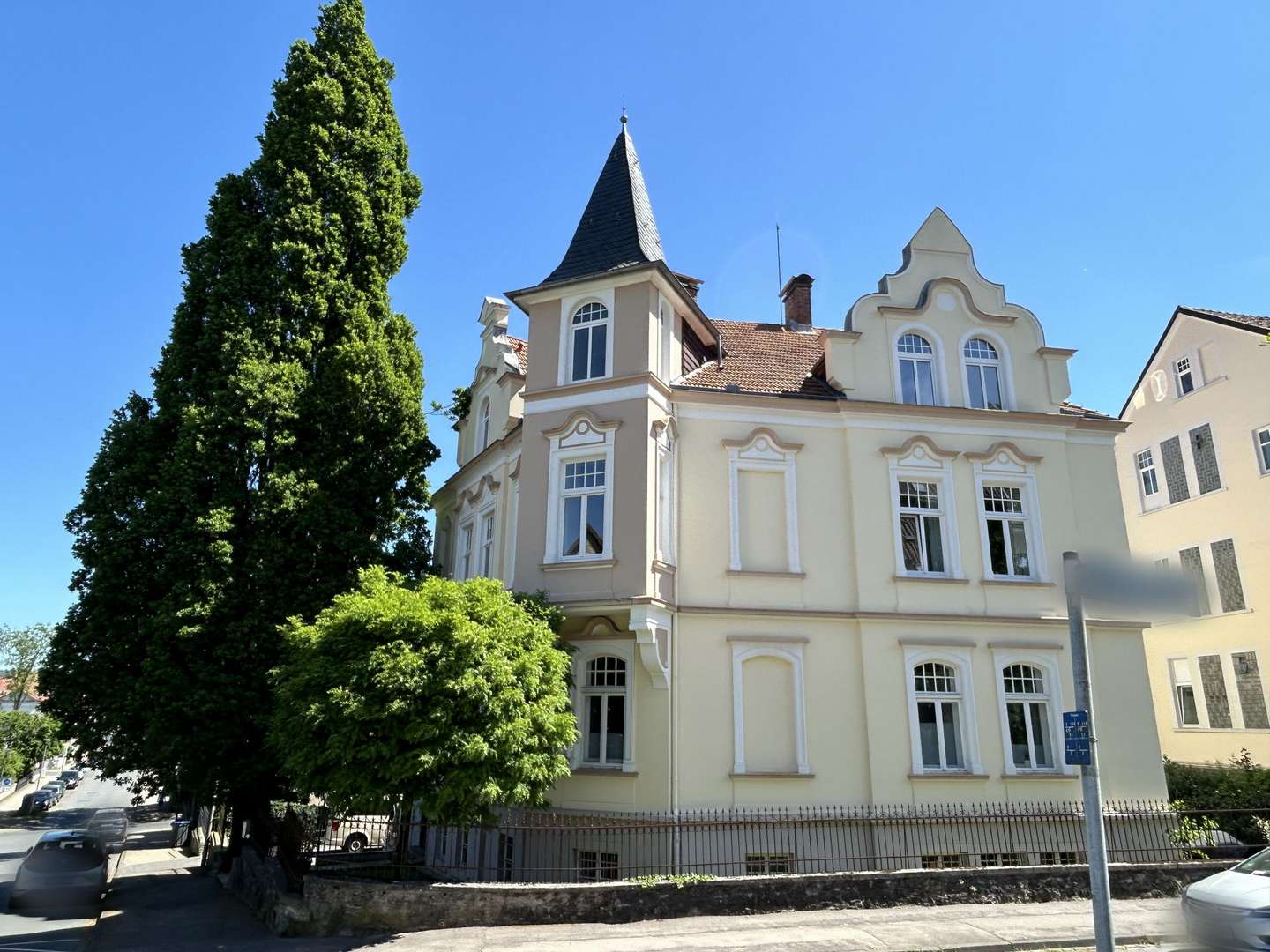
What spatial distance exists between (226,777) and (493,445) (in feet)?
29.3

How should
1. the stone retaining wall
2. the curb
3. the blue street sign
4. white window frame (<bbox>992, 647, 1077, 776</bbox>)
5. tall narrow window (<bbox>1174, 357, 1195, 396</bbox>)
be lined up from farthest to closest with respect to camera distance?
tall narrow window (<bbox>1174, 357, 1195, 396</bbox>)
white window frame (<bbox>992, 647, 1077, 776</bbox>)
the stone retaining wall
the curb
the blue street sign

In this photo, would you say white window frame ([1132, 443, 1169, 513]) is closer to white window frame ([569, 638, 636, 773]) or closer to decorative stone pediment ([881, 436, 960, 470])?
decorative stone pediment ([881, 436, 960, 470])

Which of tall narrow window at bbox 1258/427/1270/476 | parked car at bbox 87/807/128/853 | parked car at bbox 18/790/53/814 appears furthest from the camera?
parked car at bbox 18/790/53/814

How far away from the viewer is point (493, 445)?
19.6m

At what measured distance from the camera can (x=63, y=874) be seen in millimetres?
17688

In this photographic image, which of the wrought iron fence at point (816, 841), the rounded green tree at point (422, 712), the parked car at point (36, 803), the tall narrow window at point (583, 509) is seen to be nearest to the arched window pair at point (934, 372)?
the tall narrow window at point (583, 509)

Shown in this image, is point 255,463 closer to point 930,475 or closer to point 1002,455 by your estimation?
point 930,475

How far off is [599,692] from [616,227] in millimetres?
10392

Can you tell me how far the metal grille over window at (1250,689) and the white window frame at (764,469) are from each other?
16713 mm

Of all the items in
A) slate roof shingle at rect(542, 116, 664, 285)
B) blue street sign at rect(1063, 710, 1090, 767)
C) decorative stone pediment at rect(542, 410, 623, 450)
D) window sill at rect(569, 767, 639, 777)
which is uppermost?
slate roof shingle at rect(542, 116, 664, 285)

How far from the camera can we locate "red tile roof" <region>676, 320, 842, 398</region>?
18.0 meters

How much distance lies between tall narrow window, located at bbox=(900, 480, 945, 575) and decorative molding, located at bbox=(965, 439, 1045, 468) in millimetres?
1111

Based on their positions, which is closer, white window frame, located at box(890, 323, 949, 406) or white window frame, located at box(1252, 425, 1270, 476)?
white window frame, located at box(890, 323, 949, 406)

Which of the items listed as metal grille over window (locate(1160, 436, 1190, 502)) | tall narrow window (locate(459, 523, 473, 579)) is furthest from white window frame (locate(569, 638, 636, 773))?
metal grille over window (locate(1160, 436, 1190, 502))
